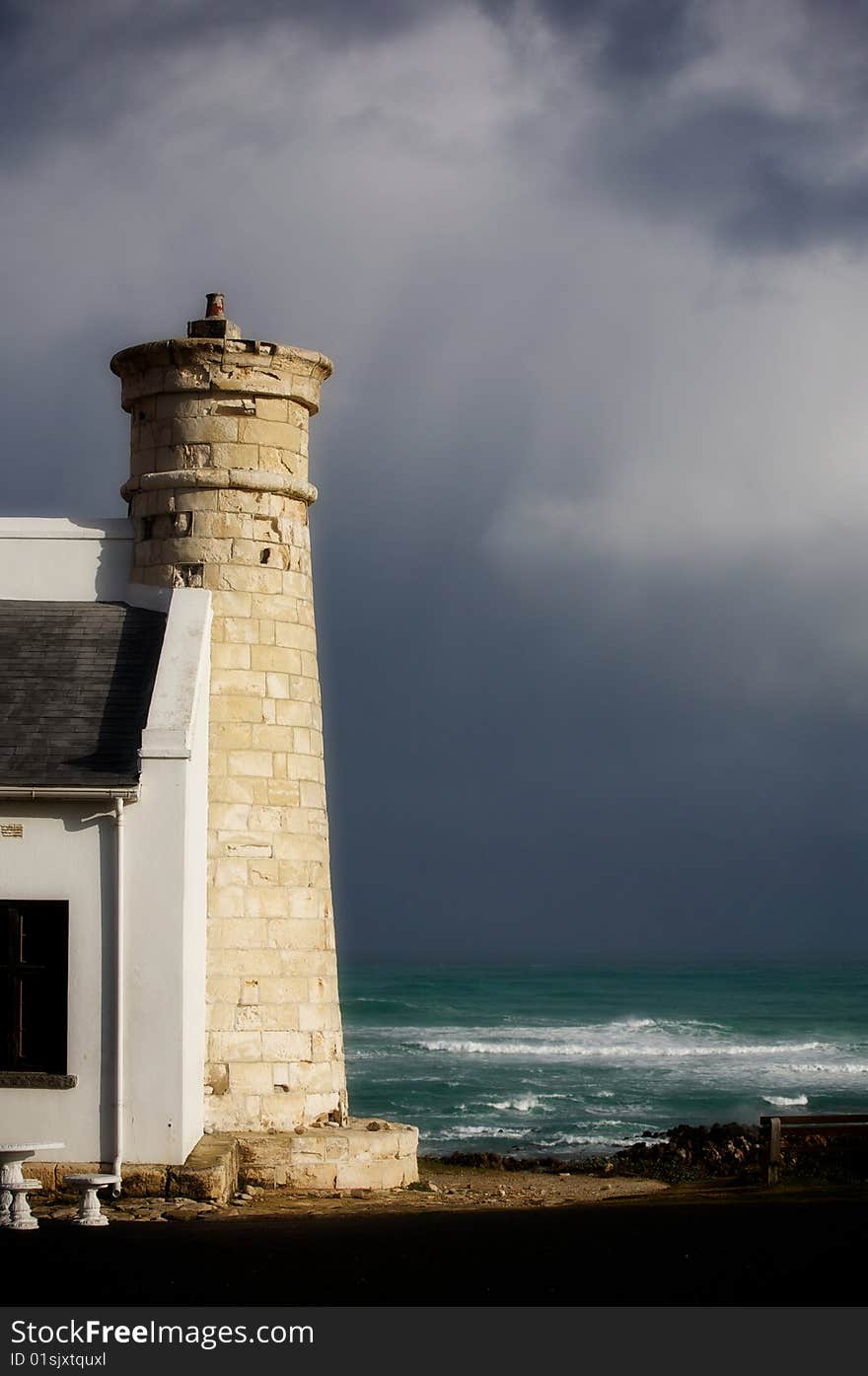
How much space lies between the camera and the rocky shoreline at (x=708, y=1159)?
19906mm

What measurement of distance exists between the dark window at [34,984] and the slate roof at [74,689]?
38.8 inches

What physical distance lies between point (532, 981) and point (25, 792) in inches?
2979

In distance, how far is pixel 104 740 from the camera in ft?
43.3

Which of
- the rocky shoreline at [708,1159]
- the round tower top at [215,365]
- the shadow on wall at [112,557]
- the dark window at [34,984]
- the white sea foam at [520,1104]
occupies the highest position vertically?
the round tower top at [215,365]

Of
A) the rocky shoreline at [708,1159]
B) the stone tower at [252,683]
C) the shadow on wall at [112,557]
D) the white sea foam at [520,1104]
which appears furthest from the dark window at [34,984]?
the white sea foam at [520,1104]

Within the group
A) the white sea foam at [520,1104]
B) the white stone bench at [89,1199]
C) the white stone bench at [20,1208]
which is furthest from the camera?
the white sea foam at [520,1104]

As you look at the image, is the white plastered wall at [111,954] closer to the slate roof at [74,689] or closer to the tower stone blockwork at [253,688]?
the slate roof at [74,689]

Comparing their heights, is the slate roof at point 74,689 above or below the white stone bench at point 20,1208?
above

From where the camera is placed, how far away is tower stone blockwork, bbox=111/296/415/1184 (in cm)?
1504

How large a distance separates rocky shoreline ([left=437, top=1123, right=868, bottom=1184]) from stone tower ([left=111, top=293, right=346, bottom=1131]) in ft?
20.4

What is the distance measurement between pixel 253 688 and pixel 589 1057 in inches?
1274

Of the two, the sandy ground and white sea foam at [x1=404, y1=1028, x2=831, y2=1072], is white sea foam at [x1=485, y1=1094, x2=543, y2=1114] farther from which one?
the sandy ground
